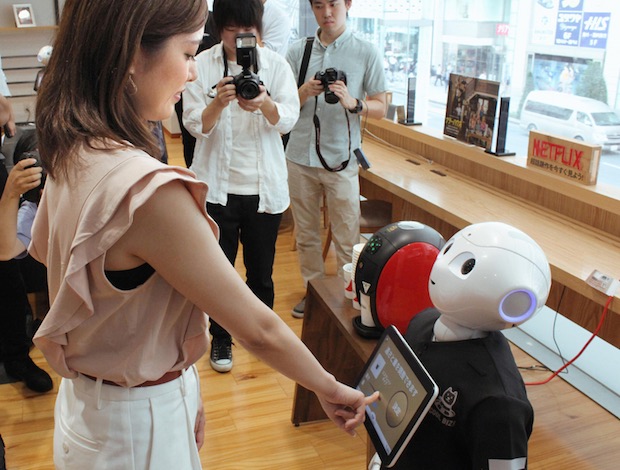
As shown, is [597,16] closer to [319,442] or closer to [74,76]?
[319,442]

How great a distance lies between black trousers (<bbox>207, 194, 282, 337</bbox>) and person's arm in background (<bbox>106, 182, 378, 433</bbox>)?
164 cm

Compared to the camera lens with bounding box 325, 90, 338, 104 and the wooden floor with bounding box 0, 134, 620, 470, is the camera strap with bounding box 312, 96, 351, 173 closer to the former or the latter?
the camera lens with bounding box 325, 90, 338, 104

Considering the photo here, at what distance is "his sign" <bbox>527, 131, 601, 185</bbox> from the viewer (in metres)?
2.70

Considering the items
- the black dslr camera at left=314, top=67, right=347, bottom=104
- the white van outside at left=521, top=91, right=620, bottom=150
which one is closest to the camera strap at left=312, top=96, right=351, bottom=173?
the black dslr camera at left=314, top=67, right=347, bottom=104

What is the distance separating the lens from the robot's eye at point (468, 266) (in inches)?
50.0

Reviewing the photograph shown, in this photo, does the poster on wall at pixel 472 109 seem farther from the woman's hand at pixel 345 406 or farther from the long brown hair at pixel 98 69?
the long brown hair at pixel 98 69

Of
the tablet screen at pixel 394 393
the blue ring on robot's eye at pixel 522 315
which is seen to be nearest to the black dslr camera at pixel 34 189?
the tablet screen at pixel 394 393

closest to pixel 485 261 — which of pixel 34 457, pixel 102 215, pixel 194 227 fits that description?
pixel 194 227

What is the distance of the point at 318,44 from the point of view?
10.4 feet

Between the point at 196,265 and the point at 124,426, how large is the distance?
327mm

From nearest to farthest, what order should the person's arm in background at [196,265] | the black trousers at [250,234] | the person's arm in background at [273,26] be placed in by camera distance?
1. the person's arm in background at [196,265]
2. the black trousers at [250,234]
3. the person's arm in background at [273,26]

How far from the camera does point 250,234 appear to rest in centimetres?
272

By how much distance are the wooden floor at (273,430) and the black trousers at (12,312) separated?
0.17 metres

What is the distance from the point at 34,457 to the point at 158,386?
A: 164 centimetres
